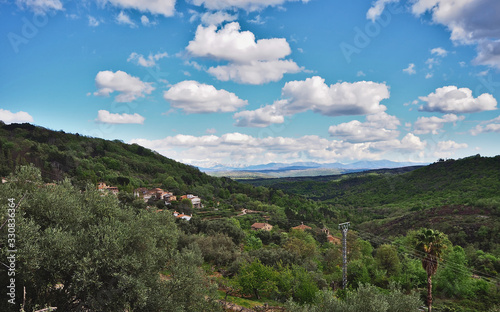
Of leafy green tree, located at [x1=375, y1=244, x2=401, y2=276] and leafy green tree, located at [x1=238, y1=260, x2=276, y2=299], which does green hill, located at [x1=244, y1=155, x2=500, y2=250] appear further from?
leafy green tree, located at [x1=238, y1=260, x2=276, y2=299]

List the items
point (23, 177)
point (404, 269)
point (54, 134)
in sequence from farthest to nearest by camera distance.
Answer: point (54, 134) → point (404, 269) → point (23, 177)

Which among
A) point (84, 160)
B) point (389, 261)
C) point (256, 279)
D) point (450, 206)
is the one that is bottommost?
point (389, 261)

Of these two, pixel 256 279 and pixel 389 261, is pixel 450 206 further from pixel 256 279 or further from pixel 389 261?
pixel 256 279

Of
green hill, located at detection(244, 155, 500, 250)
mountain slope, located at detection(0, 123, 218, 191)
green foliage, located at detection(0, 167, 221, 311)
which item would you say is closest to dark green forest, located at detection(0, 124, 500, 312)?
green foliage, located at detection(0, 167, 221, 311)

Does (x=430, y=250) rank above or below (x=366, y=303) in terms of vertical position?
above

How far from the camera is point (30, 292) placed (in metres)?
15.1

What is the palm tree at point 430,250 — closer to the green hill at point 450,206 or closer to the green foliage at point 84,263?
the green foliage at point 84,263

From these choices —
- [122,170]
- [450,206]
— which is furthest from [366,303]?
[122,170]

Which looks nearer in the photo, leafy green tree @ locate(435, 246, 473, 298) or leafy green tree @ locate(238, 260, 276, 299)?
leafy green tree @ locate(238, 260, 276, 299)

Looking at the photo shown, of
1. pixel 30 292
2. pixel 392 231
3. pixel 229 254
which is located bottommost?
pixel 392 231

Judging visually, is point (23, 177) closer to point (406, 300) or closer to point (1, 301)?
point (1, 301)

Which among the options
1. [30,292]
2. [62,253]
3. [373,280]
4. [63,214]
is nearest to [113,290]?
[62,253]

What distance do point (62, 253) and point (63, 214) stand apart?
381cm

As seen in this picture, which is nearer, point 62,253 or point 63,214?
point 62,253
